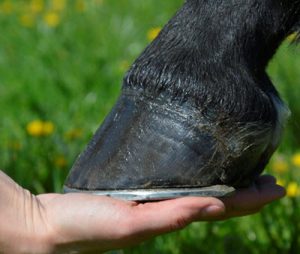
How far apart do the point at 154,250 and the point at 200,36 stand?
741 millimetres

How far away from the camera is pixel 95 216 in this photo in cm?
157

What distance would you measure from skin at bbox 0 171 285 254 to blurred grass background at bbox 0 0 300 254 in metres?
0.36

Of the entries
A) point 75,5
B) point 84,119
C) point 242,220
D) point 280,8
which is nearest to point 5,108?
point 84,119

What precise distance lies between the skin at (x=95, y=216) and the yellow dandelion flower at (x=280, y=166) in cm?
88

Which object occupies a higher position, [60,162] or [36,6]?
[36,6]

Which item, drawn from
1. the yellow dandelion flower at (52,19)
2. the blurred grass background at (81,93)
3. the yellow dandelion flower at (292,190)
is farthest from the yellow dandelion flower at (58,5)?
the yellow dandelion flower at (292,190)

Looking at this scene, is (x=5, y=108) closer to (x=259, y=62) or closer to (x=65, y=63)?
(x=65, y=63)

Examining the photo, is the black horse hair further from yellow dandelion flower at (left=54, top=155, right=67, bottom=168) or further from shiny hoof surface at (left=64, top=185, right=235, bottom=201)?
yellow dandelion flower at (left=54, top=155, right=67, bottom=168)

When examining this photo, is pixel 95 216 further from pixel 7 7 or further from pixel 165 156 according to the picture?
pixel 7 7

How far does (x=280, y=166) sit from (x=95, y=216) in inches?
48.1

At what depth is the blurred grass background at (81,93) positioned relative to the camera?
7.51ft

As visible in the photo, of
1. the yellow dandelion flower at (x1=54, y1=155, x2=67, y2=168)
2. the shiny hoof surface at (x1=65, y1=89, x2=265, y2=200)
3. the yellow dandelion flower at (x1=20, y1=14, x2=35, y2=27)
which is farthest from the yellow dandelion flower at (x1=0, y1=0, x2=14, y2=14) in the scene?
the shiny hoof surface at (x1=65, y1=89, x2=265, y2=200)

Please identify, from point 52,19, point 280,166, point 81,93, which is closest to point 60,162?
point 280,166

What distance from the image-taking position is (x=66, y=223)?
5.33 feet
